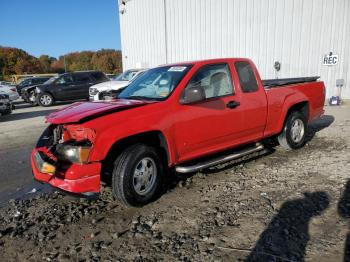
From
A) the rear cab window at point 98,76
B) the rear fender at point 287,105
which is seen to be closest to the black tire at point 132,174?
the rear fender at point 287,105

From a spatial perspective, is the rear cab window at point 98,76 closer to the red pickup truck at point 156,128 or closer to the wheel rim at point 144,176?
the red pickup truck at point 156,128

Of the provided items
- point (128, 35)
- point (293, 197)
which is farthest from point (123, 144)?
point (128, 35)

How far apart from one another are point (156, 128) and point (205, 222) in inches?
49.9

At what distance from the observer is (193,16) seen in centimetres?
1850

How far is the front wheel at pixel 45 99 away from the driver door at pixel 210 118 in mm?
14903

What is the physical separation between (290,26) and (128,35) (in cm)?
1243

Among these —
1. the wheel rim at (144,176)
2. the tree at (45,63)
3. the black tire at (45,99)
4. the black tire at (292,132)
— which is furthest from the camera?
the tree at (45,63)

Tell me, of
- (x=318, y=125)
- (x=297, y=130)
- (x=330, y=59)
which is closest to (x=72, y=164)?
(x=297, y=130)

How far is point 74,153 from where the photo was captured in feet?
12.3

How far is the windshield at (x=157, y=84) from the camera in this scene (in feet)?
15.2

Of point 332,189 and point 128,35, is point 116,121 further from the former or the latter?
point 128,35

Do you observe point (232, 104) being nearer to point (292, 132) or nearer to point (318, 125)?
point (292, 132)

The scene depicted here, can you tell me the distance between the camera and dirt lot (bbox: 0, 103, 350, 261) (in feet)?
10.3

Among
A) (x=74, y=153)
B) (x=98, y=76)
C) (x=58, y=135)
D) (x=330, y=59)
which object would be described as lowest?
(x=74, y=153)
